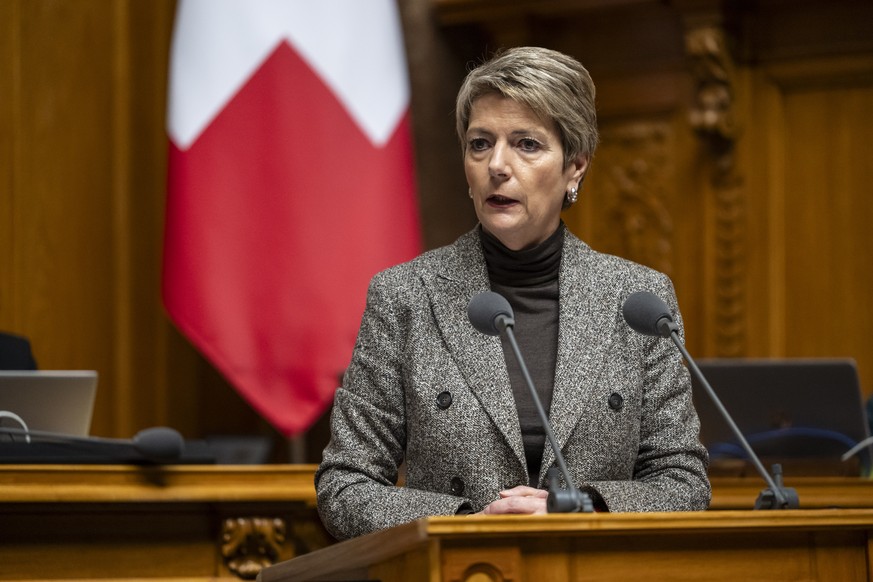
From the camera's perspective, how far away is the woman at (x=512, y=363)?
214cm

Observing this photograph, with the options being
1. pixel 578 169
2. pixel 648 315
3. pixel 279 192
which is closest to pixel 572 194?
pixel 578 169

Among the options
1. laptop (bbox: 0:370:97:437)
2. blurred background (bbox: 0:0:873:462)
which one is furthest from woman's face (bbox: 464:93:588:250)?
blurred background (bbox: 0:0:873:462)

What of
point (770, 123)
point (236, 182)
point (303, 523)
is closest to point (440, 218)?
point (236, 182)

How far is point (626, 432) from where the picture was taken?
2.19 m

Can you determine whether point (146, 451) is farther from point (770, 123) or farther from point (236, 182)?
point (770, 123)

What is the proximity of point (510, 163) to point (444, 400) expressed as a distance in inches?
16.5

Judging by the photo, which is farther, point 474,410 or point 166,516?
point 166,516

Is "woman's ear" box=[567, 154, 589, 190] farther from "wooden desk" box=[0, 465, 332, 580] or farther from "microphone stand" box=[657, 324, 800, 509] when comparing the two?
"wooden desk" box=[0, 465, 332, 580]

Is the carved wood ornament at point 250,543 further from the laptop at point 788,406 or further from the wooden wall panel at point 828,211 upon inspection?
the wooden wall panel at point 828,211

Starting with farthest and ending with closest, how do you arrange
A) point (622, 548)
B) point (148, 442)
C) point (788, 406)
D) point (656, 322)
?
1. point (788, 406)
2. point (148, 442)
3. point (656, 322)
4. point (622, 548)

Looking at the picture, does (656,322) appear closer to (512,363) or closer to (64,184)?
(512,363)

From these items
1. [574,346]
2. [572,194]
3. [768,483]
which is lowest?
[768,483]

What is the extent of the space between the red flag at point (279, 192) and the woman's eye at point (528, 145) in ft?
7.87

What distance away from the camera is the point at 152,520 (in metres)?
2.92
